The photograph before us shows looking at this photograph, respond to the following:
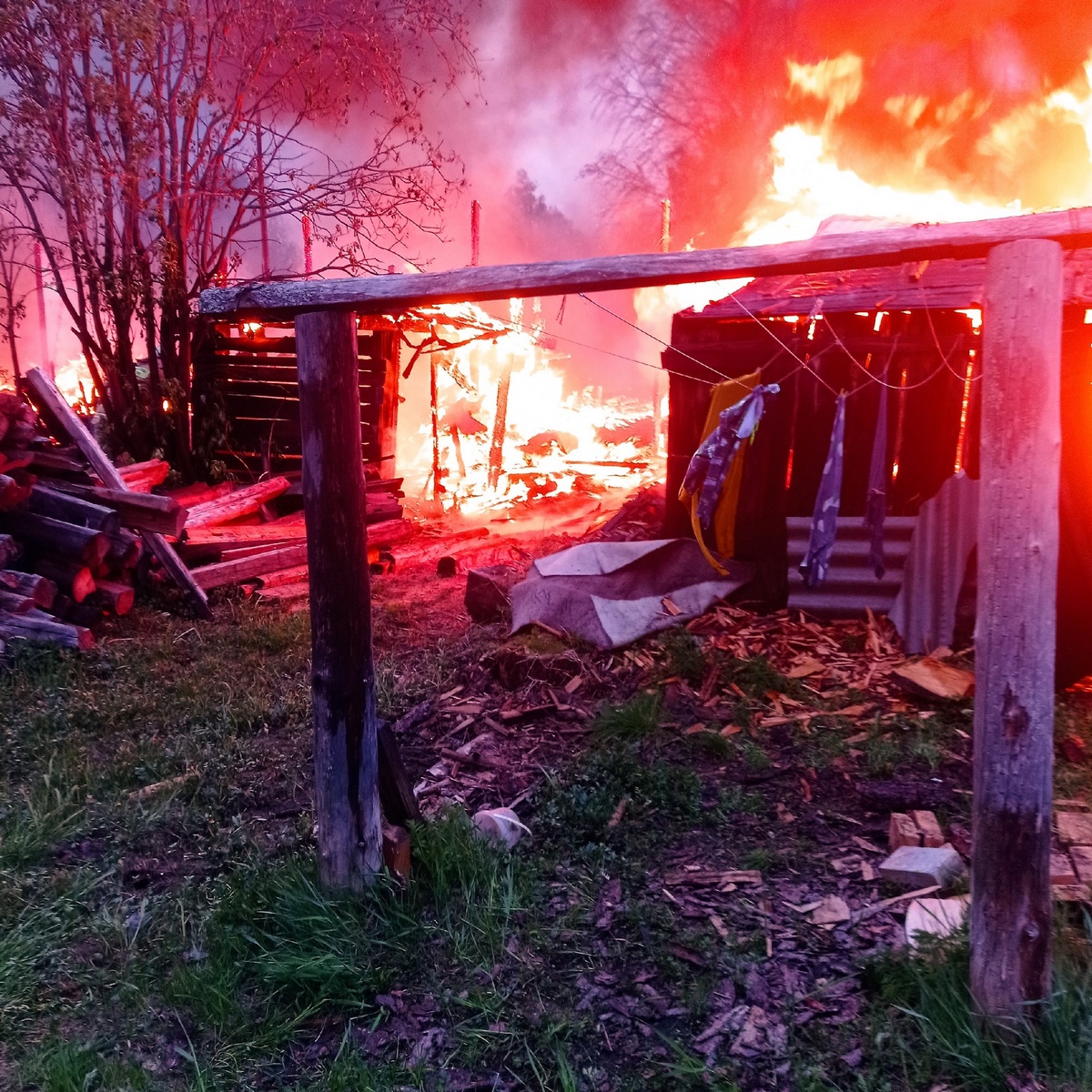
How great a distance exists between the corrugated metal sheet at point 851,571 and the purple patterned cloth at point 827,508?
687mm

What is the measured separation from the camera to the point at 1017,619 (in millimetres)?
3188

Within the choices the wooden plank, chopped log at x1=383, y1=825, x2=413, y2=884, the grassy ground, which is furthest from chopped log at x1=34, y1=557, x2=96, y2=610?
the wooden plank

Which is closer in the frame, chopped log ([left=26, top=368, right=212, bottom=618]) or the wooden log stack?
the wooden log stack

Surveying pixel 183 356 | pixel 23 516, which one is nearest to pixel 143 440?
pixel 183 356

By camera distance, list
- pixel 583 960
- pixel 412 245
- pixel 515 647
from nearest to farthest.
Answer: pixel 583 960 → pixel 515 647 → pixel 412 245

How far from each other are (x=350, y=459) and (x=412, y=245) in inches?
1255

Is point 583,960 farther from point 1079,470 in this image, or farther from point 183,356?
point 183,356

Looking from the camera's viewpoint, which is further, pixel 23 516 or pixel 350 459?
pixel 23 516

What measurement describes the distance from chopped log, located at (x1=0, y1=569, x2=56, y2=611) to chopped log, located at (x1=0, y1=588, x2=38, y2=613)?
0.18 feet

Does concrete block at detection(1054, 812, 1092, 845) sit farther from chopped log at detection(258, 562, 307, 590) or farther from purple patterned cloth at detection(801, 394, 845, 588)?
chopped log at detection(258, 562, 307, 590)

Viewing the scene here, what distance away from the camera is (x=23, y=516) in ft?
28.1

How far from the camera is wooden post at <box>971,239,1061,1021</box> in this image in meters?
3.12

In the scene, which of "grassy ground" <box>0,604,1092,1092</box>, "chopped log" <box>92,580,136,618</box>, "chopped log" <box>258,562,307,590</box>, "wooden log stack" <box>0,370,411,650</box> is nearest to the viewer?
"grassy ground" <box>0,604,1092,1092</box>

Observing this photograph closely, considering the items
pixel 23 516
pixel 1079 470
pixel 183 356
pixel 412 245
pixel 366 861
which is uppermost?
pixel 412 245
